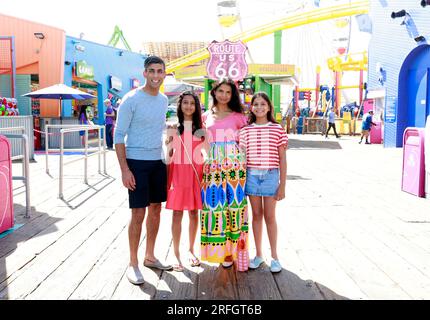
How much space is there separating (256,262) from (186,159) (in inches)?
40.4

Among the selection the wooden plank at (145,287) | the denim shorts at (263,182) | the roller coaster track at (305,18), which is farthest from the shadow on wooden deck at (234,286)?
the roller coaster track at (305,18)

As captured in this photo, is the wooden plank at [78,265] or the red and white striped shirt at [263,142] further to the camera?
the red and white striped shirt at [263,142]

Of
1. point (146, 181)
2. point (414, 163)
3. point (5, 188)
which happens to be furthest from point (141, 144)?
point (414, 163)

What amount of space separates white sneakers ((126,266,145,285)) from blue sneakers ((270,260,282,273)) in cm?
101

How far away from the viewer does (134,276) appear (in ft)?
10.4

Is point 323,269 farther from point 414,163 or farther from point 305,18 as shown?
point 305,18

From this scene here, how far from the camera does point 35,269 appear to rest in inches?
136

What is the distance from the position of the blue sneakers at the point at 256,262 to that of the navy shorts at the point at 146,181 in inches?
36.9

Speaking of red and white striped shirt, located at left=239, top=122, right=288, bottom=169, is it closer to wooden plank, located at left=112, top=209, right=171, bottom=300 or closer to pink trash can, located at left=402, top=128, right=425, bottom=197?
wooden plank, located at left=112, top=209, right=171, bottom=300

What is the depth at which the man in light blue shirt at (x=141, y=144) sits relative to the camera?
10.2 ft

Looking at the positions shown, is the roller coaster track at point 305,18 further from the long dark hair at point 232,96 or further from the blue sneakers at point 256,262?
the blue sneakers at point 256,262

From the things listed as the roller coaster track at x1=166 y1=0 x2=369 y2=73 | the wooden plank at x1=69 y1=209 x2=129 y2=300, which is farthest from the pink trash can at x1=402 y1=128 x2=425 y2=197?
the roller coaster track at x1=166 y1=0 x2=369 y2=73

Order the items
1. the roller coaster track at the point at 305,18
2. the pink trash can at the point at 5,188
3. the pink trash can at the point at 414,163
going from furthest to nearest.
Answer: the roller coaster track at the point at 305,18
the pink trash can at the point at 414,163
the pink trash can at the point at 5,188

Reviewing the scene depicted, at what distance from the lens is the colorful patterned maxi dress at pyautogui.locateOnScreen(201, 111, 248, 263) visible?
3.33 meters
